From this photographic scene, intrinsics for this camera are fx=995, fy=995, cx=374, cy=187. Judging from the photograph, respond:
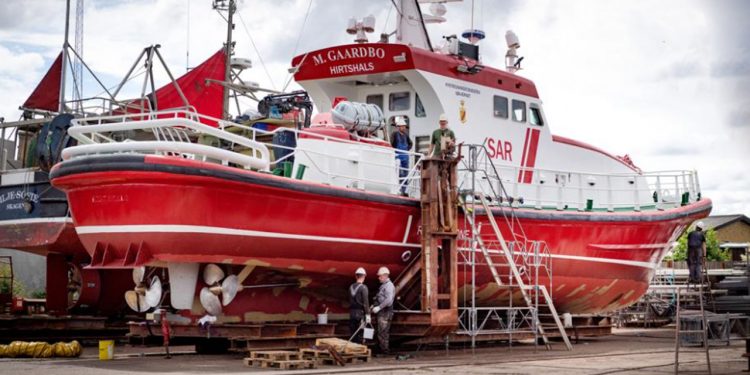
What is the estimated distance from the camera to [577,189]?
60.6 feet

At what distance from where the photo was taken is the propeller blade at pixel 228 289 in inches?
536

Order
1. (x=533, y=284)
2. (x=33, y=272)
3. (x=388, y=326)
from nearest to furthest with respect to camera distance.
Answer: (x=388, y=326) < (x=533, y=284) < (x=33, y=272)

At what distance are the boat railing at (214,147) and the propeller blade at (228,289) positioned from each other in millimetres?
1567

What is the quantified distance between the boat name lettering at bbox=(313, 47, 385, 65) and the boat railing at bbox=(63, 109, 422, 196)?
1758 mm

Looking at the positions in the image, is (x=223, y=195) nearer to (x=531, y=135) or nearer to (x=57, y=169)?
(x=57, y=169)

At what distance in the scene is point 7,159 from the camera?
20.1m

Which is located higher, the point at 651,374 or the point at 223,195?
the point at 223,195

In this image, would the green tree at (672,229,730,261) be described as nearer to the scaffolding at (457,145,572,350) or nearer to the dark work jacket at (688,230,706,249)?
the dark work jacket at (688,230,706,249)

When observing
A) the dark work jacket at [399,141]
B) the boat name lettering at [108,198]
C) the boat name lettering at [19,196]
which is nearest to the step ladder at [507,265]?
the dark work jacket at [399,141]

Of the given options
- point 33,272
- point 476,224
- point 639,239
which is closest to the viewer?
point 476,224

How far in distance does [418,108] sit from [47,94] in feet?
29.1

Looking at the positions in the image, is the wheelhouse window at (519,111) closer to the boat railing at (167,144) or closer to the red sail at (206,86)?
the boat railing at (167,144)

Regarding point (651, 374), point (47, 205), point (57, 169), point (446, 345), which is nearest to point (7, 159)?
point (47, 205)

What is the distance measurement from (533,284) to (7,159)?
10812mm
